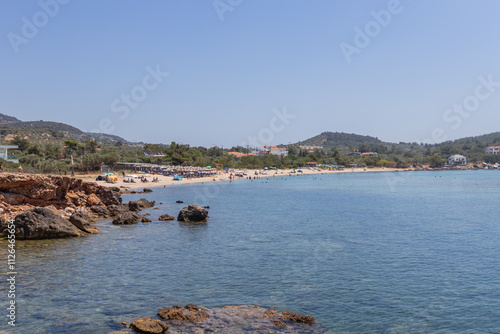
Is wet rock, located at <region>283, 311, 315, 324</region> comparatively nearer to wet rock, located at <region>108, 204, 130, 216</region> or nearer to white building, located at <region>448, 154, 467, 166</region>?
wet rock, located at <region>108, 204, 130, 216</region>

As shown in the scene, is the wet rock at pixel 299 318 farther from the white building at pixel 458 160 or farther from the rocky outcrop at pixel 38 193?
the white building at pixel 458 160

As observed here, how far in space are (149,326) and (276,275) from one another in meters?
8.23

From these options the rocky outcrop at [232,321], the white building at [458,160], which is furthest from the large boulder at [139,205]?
the white building at [458,160]

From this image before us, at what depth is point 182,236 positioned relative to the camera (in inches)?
1138

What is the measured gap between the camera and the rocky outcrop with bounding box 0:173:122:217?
28484mm

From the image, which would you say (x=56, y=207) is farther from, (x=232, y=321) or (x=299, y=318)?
(x=299, y=318)

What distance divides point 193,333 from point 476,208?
46.8 metres

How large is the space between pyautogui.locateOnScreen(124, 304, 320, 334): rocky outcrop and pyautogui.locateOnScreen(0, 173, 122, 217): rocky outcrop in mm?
20325

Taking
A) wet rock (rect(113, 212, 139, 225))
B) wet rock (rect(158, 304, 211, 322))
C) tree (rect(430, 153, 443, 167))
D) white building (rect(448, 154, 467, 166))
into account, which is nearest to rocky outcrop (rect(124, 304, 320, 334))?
wet rock (rect(158, 304, 211, 322))

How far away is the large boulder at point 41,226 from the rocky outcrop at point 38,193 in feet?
10.2

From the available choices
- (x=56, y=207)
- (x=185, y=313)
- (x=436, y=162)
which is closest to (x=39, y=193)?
(x=56, y=207)

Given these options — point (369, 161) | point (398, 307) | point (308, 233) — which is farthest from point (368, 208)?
point (369, 161)

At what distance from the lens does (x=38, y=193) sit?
3014 centimetres

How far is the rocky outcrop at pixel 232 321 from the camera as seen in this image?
12.5 meters
